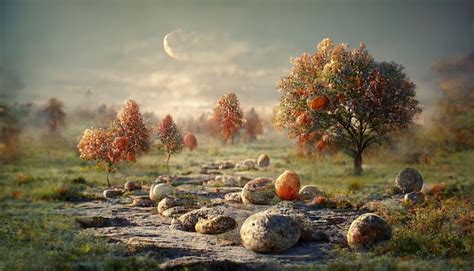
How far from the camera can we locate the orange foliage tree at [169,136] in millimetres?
37312

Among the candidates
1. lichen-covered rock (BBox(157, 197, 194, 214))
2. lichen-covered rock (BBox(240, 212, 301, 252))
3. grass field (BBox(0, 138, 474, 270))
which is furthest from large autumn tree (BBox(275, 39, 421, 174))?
lichen-covered rock (BBox(240, 212, 301, 252))

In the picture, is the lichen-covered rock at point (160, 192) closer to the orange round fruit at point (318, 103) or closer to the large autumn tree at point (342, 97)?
the large autumn tree at point (342, 97)

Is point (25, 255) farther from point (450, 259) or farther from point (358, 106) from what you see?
point (358, 106)

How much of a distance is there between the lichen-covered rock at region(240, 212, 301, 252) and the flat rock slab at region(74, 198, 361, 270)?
0.29 metres

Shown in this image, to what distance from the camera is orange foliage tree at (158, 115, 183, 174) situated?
37312 mm

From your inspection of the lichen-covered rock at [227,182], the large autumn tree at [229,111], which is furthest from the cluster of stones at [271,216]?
the large autumn tree at [229,111]

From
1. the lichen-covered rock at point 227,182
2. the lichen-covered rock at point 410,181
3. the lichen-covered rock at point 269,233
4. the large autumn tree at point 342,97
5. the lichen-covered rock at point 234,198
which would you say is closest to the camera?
the lichen-covered rock at point 269,233

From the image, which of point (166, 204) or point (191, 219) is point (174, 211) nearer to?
point (166, 204)

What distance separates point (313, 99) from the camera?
37875 mm

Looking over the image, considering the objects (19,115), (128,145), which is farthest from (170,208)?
(19,115)

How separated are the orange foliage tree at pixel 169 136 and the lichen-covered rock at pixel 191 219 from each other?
14.0 m

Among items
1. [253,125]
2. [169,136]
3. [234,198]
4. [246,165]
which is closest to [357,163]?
[234,198]

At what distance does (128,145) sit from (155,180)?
25.8ft

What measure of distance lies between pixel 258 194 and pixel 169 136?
453 inches
